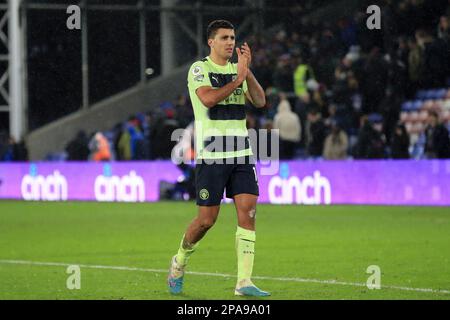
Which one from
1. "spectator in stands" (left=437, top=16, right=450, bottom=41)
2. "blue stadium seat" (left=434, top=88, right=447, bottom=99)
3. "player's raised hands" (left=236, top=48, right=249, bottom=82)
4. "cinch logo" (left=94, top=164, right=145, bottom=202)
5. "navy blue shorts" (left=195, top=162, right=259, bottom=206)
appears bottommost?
"cinch logo" (left=94, top=164, right=145, bottom=202)

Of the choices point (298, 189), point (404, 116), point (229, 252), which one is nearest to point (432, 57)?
point (404, 116)

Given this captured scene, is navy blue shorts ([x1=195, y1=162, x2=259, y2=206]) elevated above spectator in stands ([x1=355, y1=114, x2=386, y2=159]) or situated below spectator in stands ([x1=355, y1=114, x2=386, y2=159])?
below

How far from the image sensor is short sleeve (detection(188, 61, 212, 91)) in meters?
9.12

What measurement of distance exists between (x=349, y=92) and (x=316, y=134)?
1.27 metres

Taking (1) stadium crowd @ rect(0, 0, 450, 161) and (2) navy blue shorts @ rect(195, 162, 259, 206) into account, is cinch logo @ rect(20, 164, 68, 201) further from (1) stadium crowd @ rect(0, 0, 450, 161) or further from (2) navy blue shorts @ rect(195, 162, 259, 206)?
(2) navy blue shorts @ rect(195, 162, 259, 206)

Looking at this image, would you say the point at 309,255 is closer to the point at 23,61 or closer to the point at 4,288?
the point at 4,288

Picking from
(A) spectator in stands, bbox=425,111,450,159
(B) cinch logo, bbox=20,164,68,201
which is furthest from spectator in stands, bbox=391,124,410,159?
(B) cinch logo, bbox=20,164,68,201

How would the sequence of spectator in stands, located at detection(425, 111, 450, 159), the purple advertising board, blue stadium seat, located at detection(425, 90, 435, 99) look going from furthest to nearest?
1. blue stadium seat, located at detection(425, 90, 435, 99)
2. spectator in stands, located at detection(425, 111, 450, 159)
3. the purple advertising board

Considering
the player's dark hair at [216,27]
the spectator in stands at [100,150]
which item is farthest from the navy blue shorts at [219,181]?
the spectator in stands at [100,150]

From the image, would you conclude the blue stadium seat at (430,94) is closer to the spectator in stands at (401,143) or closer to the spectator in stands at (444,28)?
the spectator in stands at (444,28)

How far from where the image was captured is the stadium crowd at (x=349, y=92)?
23.4 metres

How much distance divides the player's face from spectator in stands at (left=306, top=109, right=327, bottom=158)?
51.8 feet

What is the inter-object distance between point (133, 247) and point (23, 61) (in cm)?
2045
